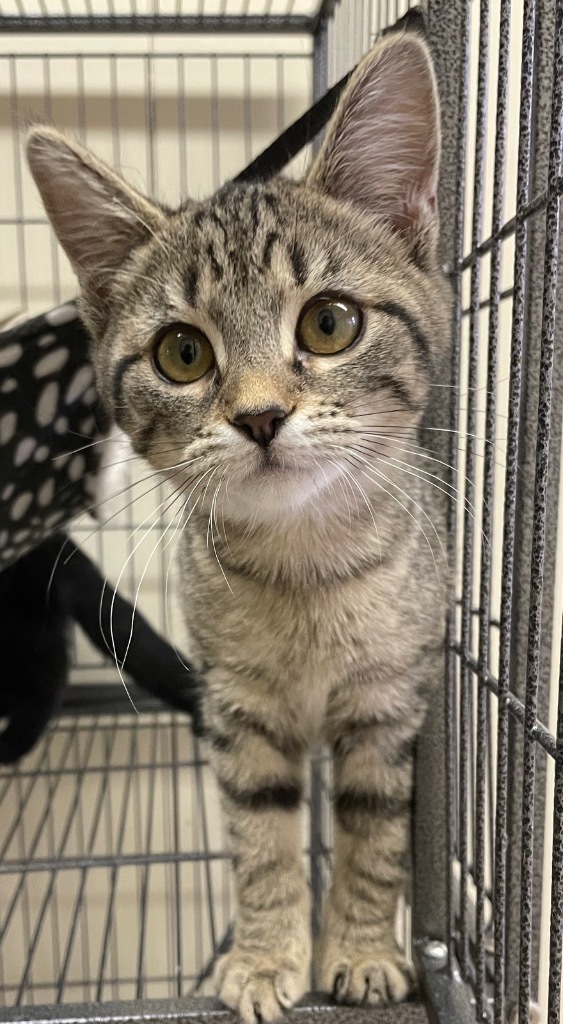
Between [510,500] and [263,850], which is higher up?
[510,500]

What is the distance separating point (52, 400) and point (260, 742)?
47 centimetres

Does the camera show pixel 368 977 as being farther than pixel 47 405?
No

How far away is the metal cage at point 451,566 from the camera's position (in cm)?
49

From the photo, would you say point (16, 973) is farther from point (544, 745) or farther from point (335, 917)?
point (544, 745)

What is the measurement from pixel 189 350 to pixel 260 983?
0.55 m

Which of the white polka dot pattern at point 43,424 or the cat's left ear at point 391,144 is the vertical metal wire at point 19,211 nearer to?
the white polka dot pattern at point 43,424

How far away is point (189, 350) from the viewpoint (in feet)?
2.04

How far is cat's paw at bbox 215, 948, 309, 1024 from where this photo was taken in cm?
62

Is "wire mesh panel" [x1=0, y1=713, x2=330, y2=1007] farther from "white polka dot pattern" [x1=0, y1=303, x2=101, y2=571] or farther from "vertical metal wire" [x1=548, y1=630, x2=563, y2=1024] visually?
"vertical metal wire" [x1=548, y1=630, x2=563, y2=1024]

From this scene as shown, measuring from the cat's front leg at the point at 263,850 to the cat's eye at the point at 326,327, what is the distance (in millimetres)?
364

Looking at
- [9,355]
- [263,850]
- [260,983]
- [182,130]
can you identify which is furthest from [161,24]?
[260,983]

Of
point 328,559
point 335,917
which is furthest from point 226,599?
point 335,917

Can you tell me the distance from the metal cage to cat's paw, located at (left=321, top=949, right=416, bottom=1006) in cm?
2

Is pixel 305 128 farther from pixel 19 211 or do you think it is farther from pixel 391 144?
pixel 19 211
